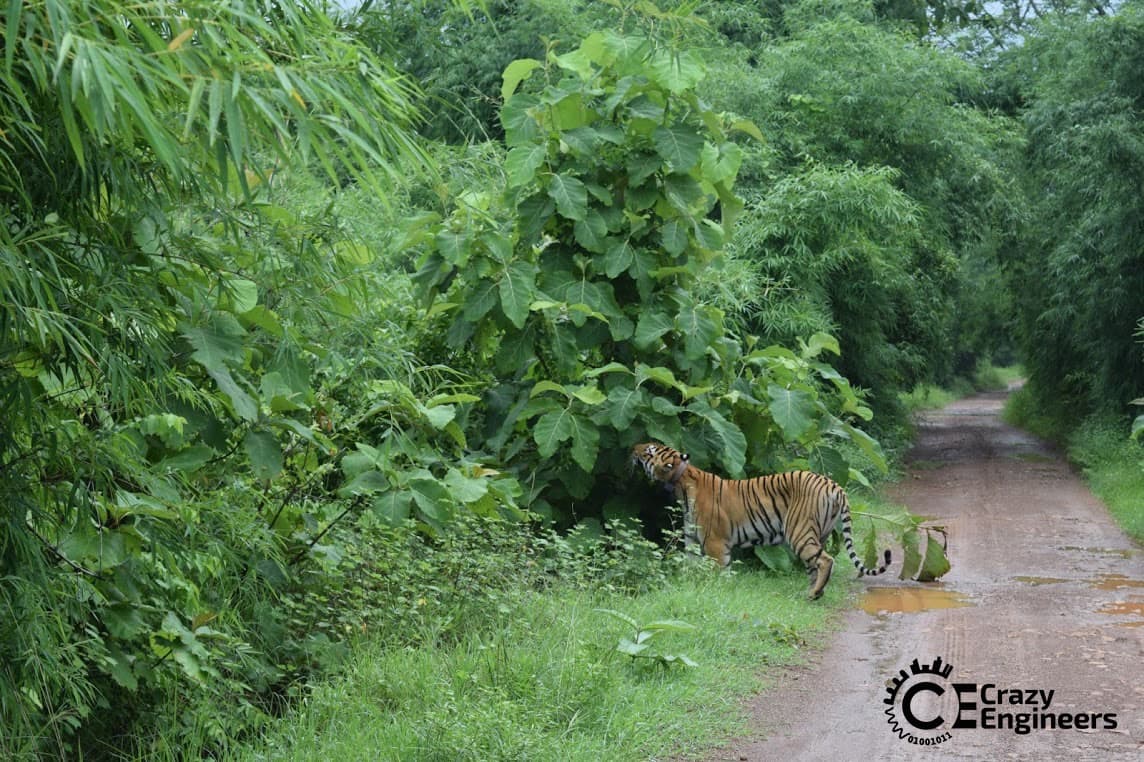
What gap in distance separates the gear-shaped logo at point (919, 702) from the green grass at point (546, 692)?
26.3 inches

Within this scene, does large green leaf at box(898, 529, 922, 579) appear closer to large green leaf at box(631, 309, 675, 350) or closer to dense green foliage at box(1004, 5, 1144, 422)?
large green leaf at box(631, 309, 675, 350)

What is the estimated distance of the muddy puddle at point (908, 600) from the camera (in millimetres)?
8828

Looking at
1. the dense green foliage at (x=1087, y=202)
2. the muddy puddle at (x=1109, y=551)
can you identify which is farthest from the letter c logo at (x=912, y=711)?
the dense green foliage at (x=1087, y=202)

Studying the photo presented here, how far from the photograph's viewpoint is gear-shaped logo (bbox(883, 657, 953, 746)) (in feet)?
18.7

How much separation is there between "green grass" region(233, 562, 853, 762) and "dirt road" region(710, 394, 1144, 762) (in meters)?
0.28

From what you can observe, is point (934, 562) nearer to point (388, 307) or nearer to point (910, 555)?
point (910, 555)

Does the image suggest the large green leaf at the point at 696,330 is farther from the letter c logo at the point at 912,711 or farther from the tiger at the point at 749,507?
the letter c logo at the point at 912,711

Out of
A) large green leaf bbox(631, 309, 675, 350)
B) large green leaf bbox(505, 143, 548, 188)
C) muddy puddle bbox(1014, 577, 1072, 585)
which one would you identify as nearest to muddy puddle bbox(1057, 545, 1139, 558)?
muddy puddle bbox(1014, 577, 1072, 585)

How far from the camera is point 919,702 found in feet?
20.5

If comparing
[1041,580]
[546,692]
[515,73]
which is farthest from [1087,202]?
[546,692]

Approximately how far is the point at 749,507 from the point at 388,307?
10.0 ft

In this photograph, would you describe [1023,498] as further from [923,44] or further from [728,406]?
[923,44]

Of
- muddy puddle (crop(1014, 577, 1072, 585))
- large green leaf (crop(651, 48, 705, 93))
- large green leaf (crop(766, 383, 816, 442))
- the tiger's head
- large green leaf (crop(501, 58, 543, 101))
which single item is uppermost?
large green leaf (crop(651, 48, 705, 93))

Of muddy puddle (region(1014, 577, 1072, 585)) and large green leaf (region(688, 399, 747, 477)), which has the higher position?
large green leaf (region(688, 399, 747, 477))
